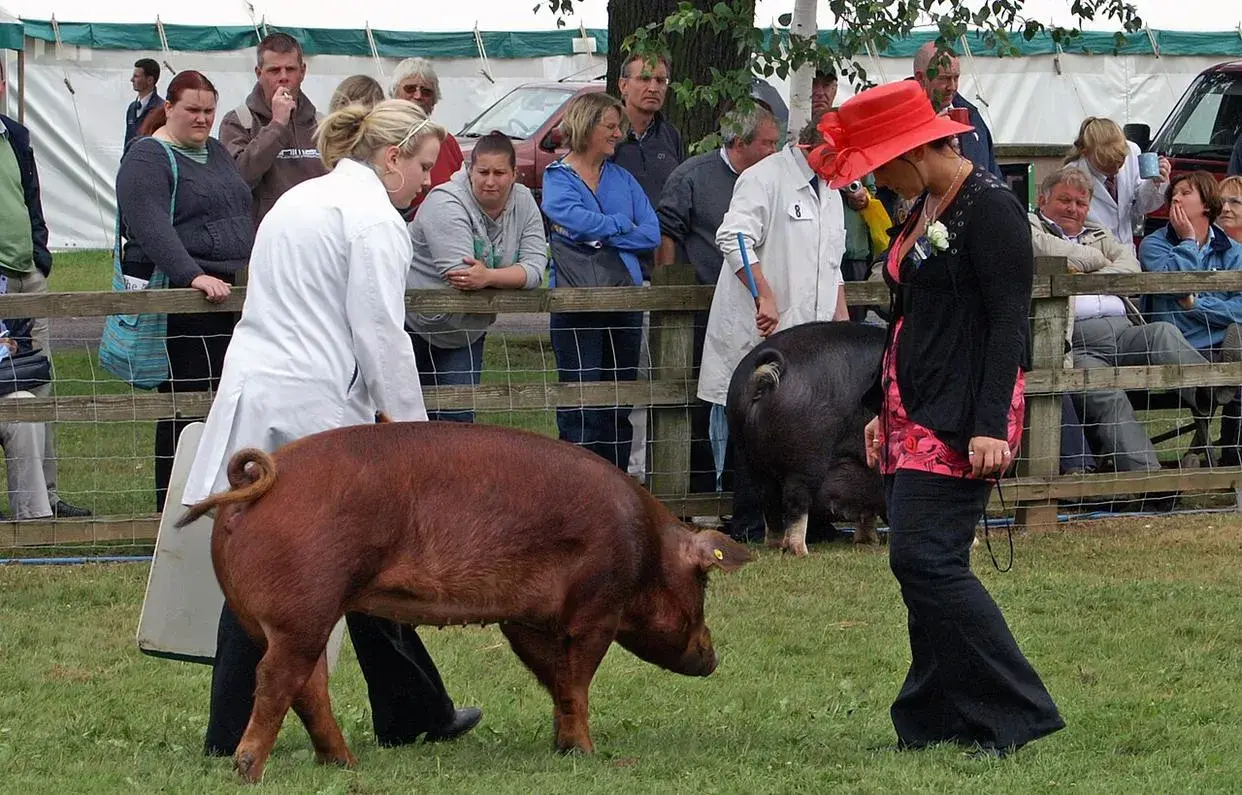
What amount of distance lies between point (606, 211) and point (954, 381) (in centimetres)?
423

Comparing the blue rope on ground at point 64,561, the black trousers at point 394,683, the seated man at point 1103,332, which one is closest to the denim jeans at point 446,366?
the blue rope on ground at point 64,561

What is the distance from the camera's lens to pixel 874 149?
505cm

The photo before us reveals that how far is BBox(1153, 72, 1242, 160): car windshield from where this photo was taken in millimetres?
16203

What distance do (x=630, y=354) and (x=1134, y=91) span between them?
1652 cm

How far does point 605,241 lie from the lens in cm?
910

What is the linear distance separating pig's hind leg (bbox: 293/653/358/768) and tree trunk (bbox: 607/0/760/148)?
274 inches

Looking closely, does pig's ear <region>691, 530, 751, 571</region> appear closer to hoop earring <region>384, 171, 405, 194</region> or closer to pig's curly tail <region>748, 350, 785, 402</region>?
hoop earring <region>384, 171, 405, 194</region>

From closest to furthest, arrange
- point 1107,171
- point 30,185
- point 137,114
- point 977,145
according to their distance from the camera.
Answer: point 30,185
point 977,145
point 1107,171
point 137,114

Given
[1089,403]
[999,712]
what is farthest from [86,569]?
[1089,403]

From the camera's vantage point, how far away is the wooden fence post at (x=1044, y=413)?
30.7 ft

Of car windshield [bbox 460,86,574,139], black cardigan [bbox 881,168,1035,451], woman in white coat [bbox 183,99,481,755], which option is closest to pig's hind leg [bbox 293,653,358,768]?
woman in white coat [bbox 183,99,481,755]

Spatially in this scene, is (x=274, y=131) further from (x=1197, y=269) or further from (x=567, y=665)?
(x=1197, y=269)

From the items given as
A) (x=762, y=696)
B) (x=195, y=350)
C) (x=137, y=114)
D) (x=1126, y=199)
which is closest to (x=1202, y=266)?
(x=1126, y=199)

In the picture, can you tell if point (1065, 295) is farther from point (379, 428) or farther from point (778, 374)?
point (379, 428)
